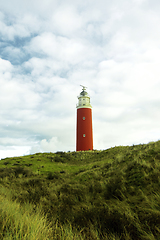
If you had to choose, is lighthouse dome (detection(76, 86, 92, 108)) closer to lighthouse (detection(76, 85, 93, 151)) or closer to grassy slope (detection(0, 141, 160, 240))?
lighthouse (detection(76, 85, 93, 151))

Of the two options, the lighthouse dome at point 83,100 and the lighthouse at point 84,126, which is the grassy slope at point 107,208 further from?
the lighthouse dome at point 83,100

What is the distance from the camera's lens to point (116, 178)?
8.15m

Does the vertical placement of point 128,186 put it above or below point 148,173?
below

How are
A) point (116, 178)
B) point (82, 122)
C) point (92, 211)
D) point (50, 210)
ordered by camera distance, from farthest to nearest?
point (82, 122) < point (116, 178) < point (50, 210) < point (92, 211)

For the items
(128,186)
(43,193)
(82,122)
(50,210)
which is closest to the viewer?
(50,210)

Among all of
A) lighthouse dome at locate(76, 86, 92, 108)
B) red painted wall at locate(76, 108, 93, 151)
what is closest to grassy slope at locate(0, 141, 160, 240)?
red painted wall at locate(76, 108, 93, 151)

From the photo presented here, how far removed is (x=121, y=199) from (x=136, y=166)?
9.65 feet

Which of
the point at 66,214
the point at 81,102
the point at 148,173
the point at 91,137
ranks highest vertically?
the point at 81,102

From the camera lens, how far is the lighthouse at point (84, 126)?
38.9 m

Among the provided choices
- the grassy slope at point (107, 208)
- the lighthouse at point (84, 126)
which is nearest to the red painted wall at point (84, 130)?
the lighthouse at point (84, 126)

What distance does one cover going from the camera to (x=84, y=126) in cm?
3950

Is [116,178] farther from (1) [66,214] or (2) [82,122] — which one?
(2) [82,122]

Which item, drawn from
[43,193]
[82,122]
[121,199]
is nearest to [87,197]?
[121,199]

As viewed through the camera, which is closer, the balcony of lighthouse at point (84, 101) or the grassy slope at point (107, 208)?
the grassy slope at point (107, 208)
